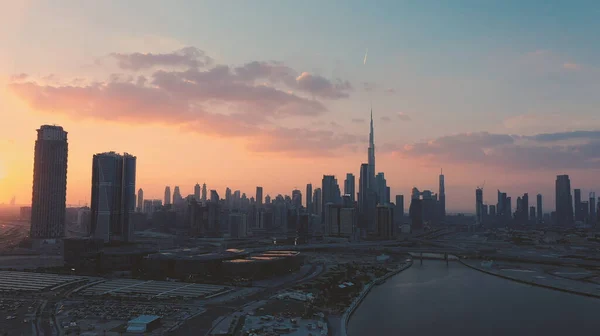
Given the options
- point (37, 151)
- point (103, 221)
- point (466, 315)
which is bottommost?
point (466, 315)

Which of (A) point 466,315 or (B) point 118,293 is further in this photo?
(B) point 118,293

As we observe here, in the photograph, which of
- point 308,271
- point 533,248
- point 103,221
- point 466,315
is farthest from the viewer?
point 533,248

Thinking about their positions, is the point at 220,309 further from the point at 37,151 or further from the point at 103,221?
the point at 37,151

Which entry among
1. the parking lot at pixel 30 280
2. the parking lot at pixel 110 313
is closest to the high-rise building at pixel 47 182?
the parking lot at pixel 30 280

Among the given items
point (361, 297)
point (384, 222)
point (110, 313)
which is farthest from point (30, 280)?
point (384, 222)

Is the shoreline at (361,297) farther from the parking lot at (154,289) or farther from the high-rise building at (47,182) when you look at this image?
the high-rise building at (47,182)

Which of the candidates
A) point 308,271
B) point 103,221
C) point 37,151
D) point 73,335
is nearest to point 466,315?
point 308,271
